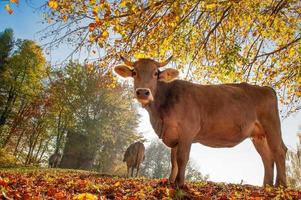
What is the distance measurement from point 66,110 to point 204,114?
3791 centimetres

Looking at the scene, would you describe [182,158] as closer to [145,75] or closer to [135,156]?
[145,75]

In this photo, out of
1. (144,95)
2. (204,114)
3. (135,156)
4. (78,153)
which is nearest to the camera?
(144,95)

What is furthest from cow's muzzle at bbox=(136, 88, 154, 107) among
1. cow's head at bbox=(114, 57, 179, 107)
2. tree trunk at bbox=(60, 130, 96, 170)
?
tree trunk at bbox=(60, 130, 96, 170)

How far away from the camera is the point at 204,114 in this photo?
782 cm

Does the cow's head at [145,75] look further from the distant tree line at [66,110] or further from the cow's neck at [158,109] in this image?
the distant tree line at [66,110]

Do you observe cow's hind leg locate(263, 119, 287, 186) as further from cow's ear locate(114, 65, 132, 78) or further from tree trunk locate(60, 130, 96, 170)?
tree trunk locate(60, 130, 96, 170)

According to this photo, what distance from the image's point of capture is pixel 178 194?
16.1ft

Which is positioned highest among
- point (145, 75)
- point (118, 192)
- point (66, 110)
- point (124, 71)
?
Result: point (66, 110)

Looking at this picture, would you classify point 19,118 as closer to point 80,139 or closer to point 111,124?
point 80,139

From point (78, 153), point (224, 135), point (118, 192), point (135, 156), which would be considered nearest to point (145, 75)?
point (224, 135)

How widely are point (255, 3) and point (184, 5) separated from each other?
244 cm

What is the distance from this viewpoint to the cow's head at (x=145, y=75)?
7.06m

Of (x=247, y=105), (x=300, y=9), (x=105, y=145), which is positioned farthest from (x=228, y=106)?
(x=105, y=145)

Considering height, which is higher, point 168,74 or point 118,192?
point 168,74
